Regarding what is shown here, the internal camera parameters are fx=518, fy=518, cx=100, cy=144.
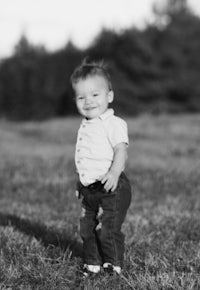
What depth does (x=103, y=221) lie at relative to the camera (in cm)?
375

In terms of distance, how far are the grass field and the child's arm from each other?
64cm

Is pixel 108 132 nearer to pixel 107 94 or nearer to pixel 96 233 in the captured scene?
pixel 107 94

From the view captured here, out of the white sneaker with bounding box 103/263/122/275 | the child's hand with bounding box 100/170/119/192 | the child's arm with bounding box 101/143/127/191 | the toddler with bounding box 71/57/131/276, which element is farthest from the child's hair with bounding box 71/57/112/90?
the white sneaker with bounding box 103/263/122/275

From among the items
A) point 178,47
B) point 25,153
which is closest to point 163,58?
point 178,47

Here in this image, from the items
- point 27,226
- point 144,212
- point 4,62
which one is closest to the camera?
point 27,226

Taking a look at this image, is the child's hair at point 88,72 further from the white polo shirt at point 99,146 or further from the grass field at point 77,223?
the grass field at point 77,223

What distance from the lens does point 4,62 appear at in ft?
154

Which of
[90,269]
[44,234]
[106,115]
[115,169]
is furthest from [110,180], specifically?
[44,234]

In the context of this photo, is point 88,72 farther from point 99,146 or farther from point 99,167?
point 99,167

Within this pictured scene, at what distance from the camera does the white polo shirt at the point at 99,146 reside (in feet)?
12.3

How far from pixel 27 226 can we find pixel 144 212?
5.58ft

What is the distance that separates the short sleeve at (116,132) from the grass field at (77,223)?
94cm

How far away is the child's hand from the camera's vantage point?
142 inches

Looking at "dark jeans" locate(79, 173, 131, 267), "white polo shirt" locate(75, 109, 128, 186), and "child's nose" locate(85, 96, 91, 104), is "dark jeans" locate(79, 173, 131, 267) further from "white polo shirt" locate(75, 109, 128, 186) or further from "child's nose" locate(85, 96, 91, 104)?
"child's nose" locate(85, 96, 91, 104)
